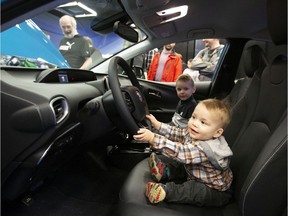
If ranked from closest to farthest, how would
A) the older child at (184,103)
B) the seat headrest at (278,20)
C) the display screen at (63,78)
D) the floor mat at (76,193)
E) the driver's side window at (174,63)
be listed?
the seat headrest at (278,20)
the display screen at (63,78)
the floor mat at (76,193)
the older child at (184,103)
the driver's side window at (174,63)

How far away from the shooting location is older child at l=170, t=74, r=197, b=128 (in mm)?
2119

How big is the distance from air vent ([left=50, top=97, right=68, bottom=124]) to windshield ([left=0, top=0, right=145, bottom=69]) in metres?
0.31

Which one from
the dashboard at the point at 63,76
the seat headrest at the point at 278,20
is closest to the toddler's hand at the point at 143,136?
the dashboard at the point at 63,76

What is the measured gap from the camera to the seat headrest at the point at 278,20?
1.00 m

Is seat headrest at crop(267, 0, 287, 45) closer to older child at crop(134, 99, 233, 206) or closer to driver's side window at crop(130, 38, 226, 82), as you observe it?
older child at crop(134, 99, 233, 206)

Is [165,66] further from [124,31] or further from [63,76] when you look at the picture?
[63,76]

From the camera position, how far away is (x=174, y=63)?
3.21m

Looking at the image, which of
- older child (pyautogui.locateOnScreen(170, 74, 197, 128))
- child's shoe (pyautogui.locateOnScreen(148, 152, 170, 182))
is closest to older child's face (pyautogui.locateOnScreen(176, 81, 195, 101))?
older child (pyautogui.locateOnScreen(170, 74, 197, 128))

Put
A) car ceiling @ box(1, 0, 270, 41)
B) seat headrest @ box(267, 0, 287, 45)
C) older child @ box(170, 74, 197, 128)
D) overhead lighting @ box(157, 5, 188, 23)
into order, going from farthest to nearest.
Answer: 1. older child @ box(170, 74, 197, 128)
2. overhead lighting @ box(157, 5, 188, 23)
3. car ceiling @ box(1, 0, 270, 41)
4. seat headrest @ box(267, 0, 287, 45)

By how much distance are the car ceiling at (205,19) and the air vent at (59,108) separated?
1.02 metres

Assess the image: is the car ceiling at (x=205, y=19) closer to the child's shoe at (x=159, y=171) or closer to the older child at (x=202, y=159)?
the older child at (x=202, y=159)

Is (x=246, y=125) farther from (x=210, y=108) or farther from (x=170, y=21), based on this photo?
(x=170, y=21)

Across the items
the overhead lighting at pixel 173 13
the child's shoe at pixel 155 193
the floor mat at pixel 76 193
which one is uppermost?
the overhead lighting at pixel 173 13

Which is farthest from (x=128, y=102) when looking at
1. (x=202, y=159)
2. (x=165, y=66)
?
(x=165, y=66)
